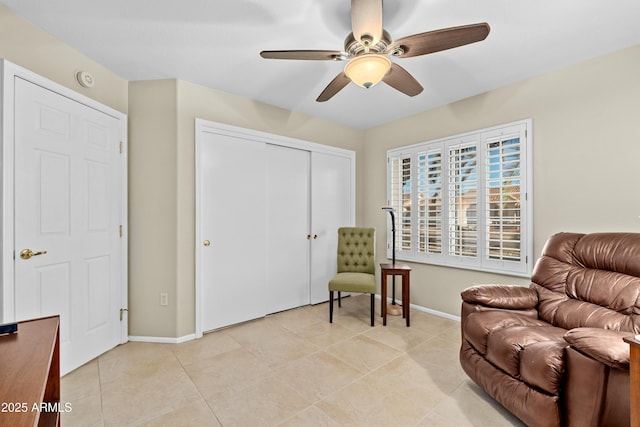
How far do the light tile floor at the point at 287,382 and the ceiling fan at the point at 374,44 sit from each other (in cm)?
206

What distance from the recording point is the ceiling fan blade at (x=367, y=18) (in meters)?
1.43

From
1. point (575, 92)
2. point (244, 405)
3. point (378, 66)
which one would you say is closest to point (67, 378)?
point (244, 405)

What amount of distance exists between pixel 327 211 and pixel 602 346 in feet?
10.0

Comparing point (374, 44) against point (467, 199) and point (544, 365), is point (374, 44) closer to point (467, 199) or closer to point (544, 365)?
point (544, 365)

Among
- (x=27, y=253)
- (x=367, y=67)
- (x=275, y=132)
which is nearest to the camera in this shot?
(x=367, y=67)

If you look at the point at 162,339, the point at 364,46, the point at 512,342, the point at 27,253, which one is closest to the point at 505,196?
the point at 512,342

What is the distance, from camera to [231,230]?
3135 millimetres

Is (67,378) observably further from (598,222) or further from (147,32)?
(598,222)

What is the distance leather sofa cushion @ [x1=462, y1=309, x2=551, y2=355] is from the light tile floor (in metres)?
0.37

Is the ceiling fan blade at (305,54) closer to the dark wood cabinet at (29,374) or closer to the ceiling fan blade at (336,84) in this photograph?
the ceiling fan blade at (336,84)

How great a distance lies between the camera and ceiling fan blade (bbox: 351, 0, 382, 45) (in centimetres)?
143

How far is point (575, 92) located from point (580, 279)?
5.42 ft

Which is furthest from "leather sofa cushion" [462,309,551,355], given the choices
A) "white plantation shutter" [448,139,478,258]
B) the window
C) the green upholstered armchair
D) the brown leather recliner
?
the green upholstered armchair

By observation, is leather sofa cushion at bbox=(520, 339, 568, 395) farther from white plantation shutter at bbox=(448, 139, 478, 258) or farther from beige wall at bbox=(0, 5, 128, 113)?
beige wall at bbox=(0, 5, 128, 113)
